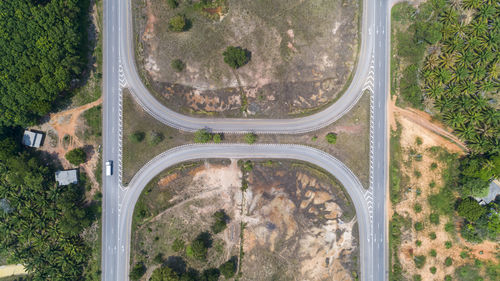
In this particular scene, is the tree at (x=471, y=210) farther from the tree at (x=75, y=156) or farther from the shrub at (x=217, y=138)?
the tree at (x=75, y=156)

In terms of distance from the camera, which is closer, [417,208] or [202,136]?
[202,136]

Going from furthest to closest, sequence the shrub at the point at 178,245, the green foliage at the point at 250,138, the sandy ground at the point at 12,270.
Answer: the sandy ground at the point at 12,270
the shrub at the point at 178,245
the green foliage at the point at 250,138

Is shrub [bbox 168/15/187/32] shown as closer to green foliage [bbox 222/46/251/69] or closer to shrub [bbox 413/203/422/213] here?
green foliage [bbox 222/46/251/69]

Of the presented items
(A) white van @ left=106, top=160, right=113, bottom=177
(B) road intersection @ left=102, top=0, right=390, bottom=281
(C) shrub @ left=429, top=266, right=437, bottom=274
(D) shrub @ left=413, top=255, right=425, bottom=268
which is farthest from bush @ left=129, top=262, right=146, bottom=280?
(C) shrub @ left=429, top=266, right=437, bottom=274

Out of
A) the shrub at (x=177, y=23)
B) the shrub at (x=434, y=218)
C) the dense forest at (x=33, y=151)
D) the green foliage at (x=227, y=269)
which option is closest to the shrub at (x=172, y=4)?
the shrub at (x=177, y=23)

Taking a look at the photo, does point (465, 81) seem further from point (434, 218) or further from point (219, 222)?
point (219, 222)

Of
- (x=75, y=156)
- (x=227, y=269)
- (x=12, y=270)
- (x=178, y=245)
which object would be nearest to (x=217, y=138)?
(x=178, y=245)

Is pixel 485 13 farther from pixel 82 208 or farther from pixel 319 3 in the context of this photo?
pixel 82 208
